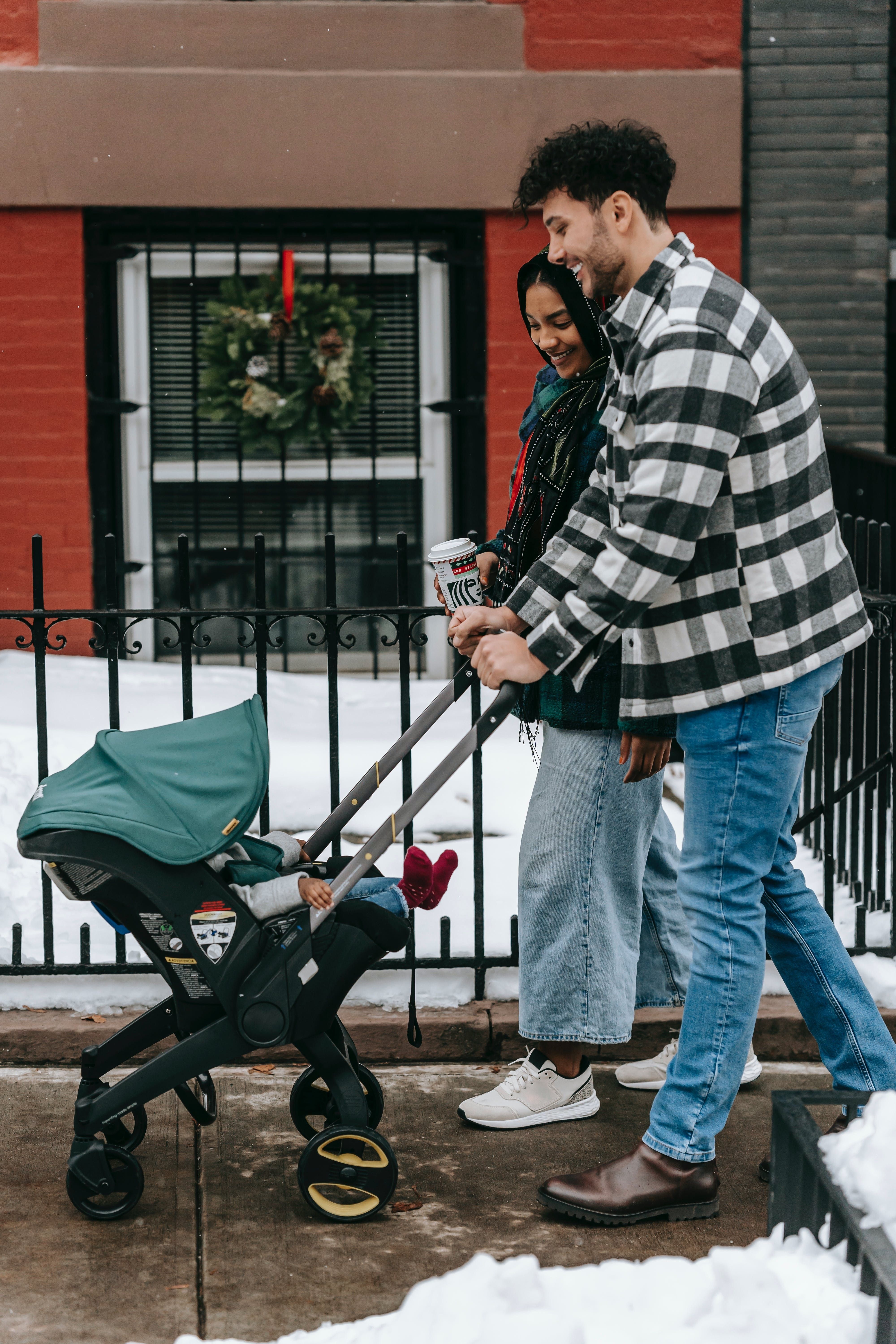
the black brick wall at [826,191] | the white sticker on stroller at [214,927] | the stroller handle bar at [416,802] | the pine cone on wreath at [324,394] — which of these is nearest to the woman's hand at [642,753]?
the stroller handle bar at [416,802]

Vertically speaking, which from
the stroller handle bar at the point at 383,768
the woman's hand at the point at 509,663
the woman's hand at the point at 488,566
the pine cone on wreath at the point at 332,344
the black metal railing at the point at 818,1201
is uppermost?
the pine cone on wreath at the point at 332,344

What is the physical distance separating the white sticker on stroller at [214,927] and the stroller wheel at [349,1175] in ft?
1.42

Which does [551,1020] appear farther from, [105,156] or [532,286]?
[105,156]

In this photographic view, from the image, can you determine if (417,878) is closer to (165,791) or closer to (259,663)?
Answer: (165,791)

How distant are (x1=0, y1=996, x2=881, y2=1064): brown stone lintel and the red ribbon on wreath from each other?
168 inches

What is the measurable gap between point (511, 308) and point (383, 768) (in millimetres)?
4450

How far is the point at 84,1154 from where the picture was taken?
2.90 m

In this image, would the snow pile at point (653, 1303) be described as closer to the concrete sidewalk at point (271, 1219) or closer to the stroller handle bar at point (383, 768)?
the concrete sidewalk at point (271, 1219)

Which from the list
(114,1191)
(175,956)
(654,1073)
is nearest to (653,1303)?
(175,956)

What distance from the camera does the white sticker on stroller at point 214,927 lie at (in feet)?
9.37

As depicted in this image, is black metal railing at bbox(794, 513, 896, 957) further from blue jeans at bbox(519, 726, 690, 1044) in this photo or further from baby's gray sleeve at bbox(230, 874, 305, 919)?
baby's gray sleeve at bbox(230, 874, 305, 919)

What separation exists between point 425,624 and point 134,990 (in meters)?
3.82

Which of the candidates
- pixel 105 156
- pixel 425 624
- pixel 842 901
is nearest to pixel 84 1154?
pixel 842 901

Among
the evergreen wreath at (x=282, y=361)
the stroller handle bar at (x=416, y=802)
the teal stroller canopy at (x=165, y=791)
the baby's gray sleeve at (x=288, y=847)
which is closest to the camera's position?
the teal stroller canopy at (x=165, y=791)
